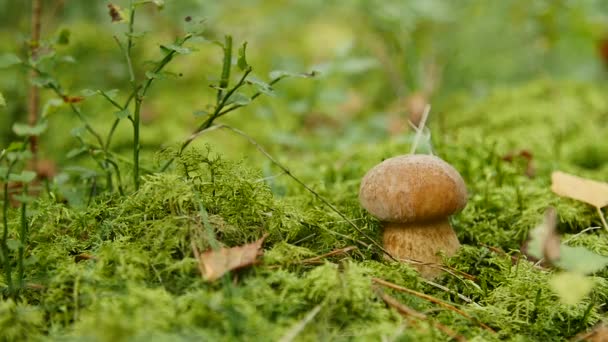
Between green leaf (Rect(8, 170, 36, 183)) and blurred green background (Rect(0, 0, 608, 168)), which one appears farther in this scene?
blurred green background (Rect(0, 0, 608, 168))

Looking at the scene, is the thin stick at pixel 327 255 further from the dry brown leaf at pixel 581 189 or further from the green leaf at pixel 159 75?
the dry brown leaf at pixel 581 189

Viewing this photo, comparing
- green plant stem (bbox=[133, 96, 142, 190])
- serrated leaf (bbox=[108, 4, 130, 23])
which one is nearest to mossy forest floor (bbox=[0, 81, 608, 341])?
green plant stem (bbox=[133, 96, 142, 190])

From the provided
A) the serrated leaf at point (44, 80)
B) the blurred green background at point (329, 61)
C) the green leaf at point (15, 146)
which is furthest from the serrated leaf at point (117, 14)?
the blurred green background at point (329, 61)

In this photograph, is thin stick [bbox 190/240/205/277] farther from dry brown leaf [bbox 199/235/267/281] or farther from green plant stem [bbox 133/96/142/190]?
green plant stem [bbox 133/96/142/190]

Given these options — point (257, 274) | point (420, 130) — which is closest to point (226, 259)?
point (257, 274)

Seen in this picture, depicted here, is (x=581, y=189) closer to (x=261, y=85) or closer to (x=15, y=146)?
(x=261, y=85)

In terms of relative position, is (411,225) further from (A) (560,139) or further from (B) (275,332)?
(A) (560,139)
